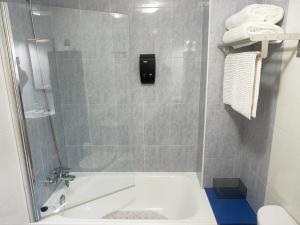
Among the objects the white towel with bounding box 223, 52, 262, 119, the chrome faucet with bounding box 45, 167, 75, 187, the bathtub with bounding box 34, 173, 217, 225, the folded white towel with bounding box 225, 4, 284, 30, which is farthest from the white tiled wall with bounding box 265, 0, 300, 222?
the chrome faucet with bounding box 45, 167, 75, 187

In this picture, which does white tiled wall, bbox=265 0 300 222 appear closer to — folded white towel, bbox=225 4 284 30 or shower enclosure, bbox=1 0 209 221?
folded white towel, bbox=225 4 284 30

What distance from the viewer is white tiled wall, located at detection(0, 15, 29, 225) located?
3.82 ft

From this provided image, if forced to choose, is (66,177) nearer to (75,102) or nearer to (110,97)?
(75,102)

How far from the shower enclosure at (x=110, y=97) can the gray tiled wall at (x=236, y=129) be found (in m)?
0.16

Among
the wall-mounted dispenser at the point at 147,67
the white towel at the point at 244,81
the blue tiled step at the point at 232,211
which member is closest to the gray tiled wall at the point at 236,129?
the blue tiled step at the point at 232,211

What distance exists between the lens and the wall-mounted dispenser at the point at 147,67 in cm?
192

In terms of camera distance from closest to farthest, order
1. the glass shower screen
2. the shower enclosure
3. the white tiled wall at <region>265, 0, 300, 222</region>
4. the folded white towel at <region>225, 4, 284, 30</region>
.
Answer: the white tiled wall at <region>265, 0, 300, 222</region> → the folded white towel at <region>225, 4, 284, 30</region> → the glass shower screen → the shower enclosure

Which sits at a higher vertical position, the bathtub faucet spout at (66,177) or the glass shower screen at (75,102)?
the glass shower screen at (75,102)

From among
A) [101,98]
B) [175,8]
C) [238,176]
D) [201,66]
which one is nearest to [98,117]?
[101,98]

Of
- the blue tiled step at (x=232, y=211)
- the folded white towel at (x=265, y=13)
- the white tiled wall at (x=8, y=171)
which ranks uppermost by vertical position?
the folded white towel at (x=265, y=13)

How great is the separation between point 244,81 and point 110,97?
1236 mm

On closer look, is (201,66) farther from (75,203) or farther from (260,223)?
(75,203)

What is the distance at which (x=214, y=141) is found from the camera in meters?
1.85

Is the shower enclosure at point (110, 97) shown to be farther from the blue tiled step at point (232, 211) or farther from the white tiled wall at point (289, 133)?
the white tiled wall at point (289, 133)
